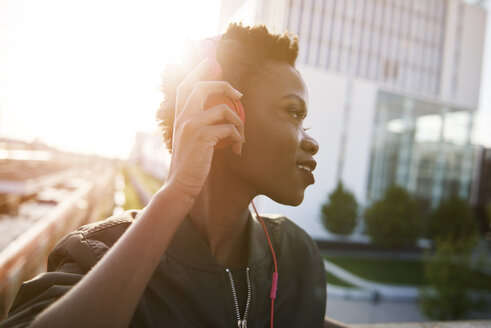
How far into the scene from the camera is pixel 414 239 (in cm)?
2362

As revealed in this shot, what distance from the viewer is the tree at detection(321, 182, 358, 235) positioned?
25.9 m

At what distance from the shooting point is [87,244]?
100 cm

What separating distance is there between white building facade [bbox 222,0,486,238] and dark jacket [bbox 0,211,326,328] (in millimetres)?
27094

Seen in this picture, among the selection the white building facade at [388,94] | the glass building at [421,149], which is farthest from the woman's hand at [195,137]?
the glass building at [421,149]

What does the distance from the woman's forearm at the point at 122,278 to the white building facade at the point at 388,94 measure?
91.0 feet

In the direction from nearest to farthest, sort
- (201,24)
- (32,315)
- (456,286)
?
(32,315), (201,24), (456,286)

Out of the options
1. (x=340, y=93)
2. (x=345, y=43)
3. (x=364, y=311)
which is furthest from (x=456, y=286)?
(x=345, y=43)

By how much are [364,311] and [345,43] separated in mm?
26947

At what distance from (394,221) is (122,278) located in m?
24.8

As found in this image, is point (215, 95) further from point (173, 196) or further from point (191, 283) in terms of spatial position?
point (191, 283)

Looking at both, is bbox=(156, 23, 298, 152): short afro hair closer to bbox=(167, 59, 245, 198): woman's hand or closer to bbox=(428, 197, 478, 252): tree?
bbox=(167, 59, 245, 198): woman's hand

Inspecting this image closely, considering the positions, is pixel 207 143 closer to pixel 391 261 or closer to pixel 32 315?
pixel 32 315

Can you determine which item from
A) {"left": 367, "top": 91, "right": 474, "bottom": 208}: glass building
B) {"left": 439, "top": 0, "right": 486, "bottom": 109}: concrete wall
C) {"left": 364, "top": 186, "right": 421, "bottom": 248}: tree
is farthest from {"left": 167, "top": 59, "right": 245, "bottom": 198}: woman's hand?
{"left": 439, "top": 0, "right": 486, "bottom": 109}: concrete wall

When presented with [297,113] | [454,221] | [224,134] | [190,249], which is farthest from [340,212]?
[224,134]
